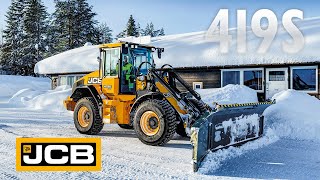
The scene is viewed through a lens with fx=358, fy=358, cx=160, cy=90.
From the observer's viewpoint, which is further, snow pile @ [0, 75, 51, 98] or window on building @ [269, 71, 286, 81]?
snow pile @ [0, 75, 51, 98]

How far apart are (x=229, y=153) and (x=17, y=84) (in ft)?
120

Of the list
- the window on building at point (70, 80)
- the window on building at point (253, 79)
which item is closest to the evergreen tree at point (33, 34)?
the window on building at point (70, 80)

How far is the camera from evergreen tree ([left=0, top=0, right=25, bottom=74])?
47.2m

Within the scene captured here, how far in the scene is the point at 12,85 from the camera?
38.5 metres

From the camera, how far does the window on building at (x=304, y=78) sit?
16.7m

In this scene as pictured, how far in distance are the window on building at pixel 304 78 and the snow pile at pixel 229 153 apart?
8.62 meters

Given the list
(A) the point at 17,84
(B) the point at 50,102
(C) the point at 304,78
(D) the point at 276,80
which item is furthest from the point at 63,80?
(C) the point at 304,78

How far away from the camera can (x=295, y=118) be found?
9.82 m

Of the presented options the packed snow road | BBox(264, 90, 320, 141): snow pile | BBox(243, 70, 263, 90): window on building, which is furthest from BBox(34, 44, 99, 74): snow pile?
the packed snow road

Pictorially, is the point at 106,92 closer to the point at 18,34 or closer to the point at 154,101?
the point at 154,101

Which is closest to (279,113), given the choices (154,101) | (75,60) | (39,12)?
(154,101)

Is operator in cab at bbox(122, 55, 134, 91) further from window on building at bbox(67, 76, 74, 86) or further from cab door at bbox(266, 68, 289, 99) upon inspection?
window on building at bbox(67, 76, 74, 86)

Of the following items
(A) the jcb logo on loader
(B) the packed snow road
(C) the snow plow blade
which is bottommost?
(B) the packed snow road

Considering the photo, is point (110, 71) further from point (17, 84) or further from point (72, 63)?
point (17, 84)
